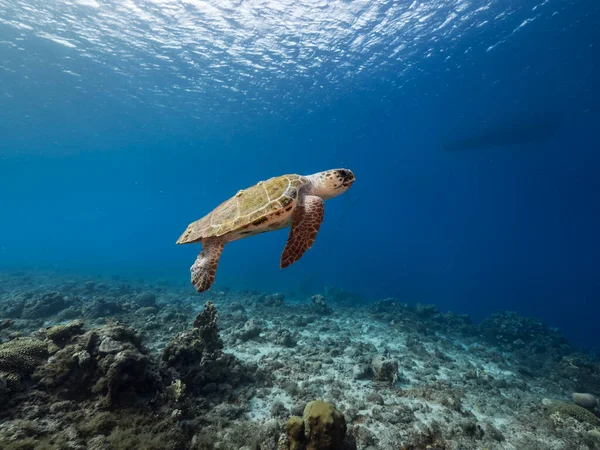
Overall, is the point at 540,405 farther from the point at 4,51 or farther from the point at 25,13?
the point at 4,51

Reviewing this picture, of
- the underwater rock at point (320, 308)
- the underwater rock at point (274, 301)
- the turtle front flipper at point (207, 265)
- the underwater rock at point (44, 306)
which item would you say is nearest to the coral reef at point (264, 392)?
the underwater rock at point (44, 306)

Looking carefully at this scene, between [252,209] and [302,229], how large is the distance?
4.05 ft

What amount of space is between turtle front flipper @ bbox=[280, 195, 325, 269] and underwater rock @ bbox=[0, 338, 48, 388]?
4.54m

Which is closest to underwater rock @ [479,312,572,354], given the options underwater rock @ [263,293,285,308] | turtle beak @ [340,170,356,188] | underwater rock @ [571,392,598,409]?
underwater rock @ [571,392,598,409]

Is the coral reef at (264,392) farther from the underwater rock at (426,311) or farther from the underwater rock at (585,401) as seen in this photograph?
the underwater rock at (426,311)

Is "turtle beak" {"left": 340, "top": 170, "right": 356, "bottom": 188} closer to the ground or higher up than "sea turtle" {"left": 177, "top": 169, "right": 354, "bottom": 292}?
higher up

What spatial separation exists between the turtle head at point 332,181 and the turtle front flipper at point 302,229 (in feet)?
2.23

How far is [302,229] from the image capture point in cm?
531

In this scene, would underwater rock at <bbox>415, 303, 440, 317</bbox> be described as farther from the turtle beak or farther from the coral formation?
the coral formation

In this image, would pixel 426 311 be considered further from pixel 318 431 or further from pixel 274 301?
pixel 318 431

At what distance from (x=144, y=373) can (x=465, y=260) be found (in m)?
130

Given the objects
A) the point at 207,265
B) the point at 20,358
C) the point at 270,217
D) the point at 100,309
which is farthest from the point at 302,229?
the point at 100,309

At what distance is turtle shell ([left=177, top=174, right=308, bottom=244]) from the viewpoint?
211 inches

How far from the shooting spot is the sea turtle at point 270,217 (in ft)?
17.2
